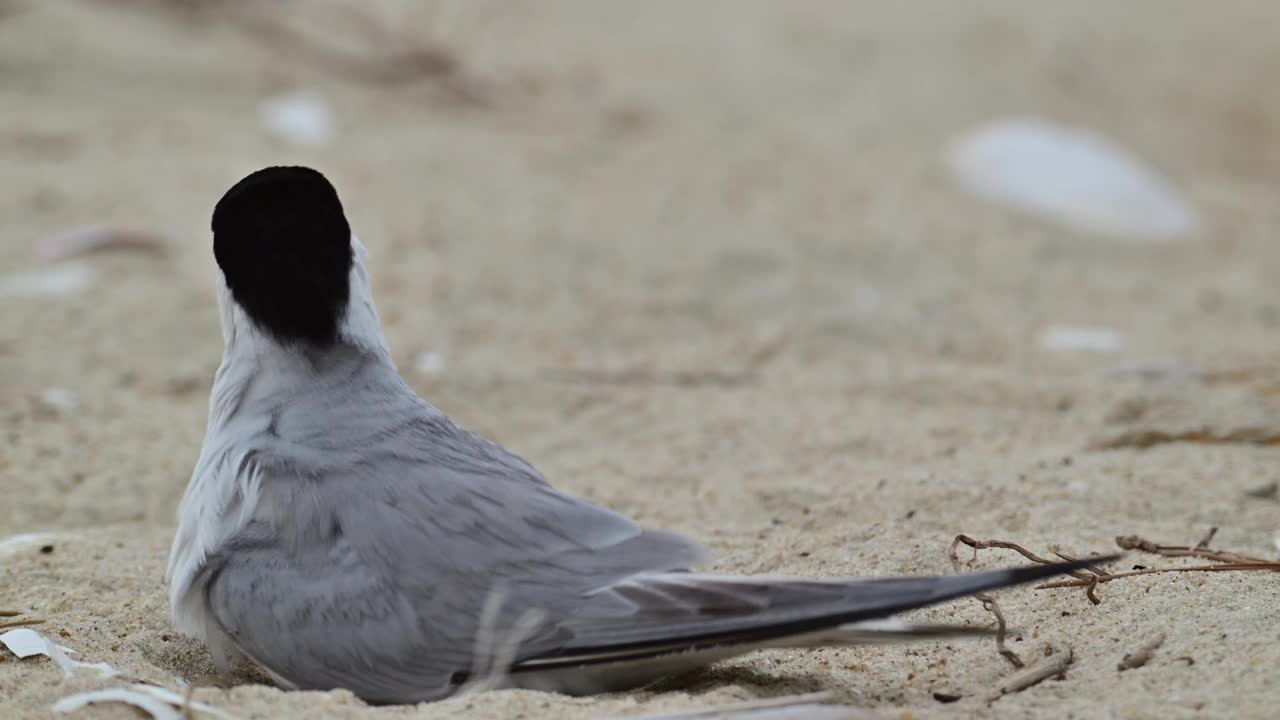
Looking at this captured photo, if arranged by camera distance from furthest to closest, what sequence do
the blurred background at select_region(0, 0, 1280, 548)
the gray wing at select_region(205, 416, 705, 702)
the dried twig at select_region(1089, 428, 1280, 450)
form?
1. the blurred background at select_region(0, 0, 1280, 548)
2. the dried twig at select_region(1089, 428, 1280, 450)
3. the gray wing at select_region(205, 416, 705, 702)

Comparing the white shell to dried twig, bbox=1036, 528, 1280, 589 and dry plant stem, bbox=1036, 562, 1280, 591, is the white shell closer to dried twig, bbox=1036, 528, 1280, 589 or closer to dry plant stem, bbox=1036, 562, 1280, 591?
dried twig, bbox=1036, 528, 1280, 589

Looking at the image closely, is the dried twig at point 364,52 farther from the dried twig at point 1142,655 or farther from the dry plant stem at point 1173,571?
the dried twig at point 1142,655

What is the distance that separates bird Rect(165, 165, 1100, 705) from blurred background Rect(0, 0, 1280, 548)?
1.10 metres

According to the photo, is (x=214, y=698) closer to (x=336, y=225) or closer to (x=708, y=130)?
(x=336, y=225)

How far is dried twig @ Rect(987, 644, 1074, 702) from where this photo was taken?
249 cm

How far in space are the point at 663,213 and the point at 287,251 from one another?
4.16 meters

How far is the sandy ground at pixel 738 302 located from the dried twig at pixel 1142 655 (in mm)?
29

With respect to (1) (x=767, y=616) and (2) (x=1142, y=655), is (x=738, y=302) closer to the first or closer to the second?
(2) (x=1142, y=655)

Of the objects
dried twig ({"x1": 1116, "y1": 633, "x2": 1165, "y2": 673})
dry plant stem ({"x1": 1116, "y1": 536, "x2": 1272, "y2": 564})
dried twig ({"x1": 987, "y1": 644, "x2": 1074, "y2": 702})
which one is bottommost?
dried twig ({"x1": 987, "y1": 644, "x2": 1074, "y2": 702})

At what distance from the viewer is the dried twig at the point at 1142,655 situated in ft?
8.27

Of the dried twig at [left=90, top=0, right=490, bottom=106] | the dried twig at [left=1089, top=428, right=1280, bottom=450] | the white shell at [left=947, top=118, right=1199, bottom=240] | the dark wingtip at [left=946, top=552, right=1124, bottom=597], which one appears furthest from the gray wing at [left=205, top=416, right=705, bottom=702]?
the dried twig at [left=90, top=0, right=490, bottom=106]

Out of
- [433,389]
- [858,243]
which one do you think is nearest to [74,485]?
[433,389]

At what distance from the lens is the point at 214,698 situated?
2.41 metres

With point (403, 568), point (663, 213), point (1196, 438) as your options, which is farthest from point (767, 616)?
point (663, 213)
